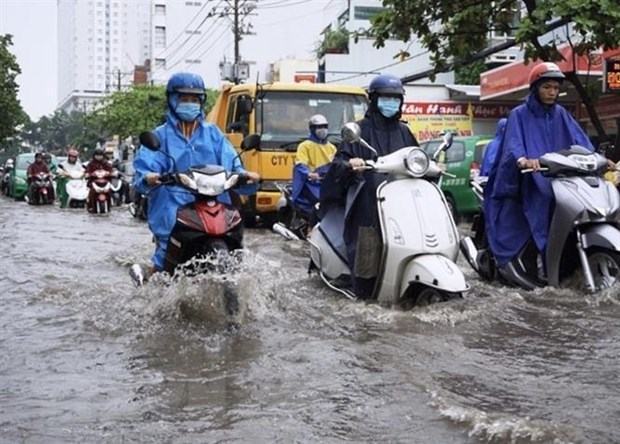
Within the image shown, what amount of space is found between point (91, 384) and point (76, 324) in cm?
157

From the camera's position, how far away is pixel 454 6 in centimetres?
1135

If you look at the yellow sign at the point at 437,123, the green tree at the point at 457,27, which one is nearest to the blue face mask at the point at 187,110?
the green tree at the point at 457,27

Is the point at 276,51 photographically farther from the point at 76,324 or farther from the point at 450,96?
the point at 76,324

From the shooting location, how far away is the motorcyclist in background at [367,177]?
6.30 metres

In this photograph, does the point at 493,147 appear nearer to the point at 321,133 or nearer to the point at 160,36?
the point at 321,133

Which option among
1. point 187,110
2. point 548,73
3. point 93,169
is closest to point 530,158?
point 548,73

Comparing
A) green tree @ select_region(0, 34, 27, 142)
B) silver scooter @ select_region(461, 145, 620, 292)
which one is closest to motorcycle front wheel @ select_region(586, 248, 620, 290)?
silver scooter @ select_region(461, 145, 620, 292)

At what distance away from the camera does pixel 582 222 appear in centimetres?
644

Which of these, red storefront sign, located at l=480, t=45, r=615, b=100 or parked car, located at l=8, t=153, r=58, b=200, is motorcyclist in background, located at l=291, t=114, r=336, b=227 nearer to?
red storefront sign, located at l=480, t=45, r=615, b=100

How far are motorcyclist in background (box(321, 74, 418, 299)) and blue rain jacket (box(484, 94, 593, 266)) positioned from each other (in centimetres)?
78

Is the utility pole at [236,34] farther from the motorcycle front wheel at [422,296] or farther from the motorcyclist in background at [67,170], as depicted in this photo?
the motorcycle front wheel at [422,296]

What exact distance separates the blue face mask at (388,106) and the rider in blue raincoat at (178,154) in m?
1.13

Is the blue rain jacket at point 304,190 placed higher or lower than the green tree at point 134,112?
lower

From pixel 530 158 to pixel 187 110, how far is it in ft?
8.34
